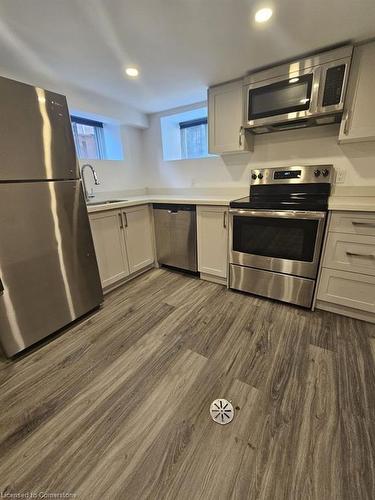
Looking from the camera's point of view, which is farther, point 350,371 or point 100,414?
point 350,371

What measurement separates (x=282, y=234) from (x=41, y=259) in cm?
193

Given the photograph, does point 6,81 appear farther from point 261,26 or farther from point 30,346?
point 30,346

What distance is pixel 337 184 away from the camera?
2090mm

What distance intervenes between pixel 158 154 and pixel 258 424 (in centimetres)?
324

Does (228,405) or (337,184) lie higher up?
(337,184)

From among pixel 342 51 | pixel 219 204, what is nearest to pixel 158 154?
pixel 219 204

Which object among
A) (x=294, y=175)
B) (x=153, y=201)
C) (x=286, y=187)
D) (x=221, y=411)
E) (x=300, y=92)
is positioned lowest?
(x=221, y=411)

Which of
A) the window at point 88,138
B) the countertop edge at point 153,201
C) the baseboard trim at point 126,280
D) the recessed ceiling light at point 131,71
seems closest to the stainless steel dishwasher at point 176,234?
the countertop edge at point 153,201

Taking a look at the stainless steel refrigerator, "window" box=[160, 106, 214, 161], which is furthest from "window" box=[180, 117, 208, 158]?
the stainless steel refrigerator

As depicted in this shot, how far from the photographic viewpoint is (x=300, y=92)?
1.80 m

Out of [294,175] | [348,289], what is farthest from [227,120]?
[348,289]

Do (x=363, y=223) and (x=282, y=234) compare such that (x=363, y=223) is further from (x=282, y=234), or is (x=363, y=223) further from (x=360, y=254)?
(x=282, y=234)

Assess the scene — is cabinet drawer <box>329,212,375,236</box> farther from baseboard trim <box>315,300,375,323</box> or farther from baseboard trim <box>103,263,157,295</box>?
baseboard trim <box>103,263,157,295</box>

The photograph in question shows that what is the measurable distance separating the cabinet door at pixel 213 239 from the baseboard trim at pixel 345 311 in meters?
0.93
